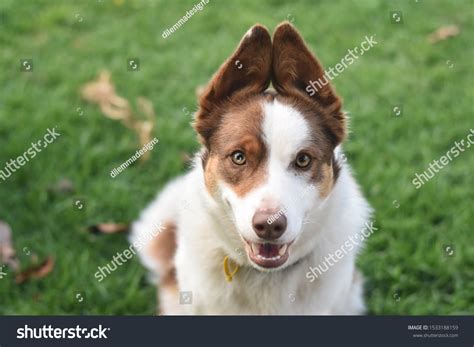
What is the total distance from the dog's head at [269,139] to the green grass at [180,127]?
1150mm

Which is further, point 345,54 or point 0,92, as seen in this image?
point 345,54

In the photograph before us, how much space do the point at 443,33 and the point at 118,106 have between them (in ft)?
8.65

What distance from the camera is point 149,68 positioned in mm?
5180

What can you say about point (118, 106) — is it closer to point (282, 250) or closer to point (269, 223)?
point (282, 250)

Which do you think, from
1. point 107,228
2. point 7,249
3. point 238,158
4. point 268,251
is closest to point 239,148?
point 238,158

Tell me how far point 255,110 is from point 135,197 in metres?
1.64

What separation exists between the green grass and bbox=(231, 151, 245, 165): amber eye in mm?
1252

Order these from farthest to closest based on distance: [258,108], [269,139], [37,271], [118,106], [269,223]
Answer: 1. [118,106]
2. [37,271]
3. [258,108]
4. [269,139]
5. [269,223]

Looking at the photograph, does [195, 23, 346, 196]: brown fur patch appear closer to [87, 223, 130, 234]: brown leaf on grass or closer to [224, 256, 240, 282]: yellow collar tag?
[224, 256, 240, 282]: yellow collar tag

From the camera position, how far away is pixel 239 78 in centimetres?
292

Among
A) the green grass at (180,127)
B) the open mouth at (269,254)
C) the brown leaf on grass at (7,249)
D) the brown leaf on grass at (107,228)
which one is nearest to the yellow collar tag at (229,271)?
the open mouth at (269,254)
